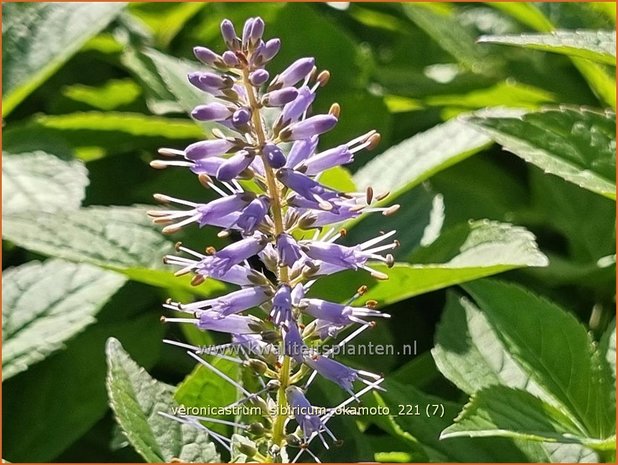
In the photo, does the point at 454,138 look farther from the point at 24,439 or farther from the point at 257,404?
the point at 24,439

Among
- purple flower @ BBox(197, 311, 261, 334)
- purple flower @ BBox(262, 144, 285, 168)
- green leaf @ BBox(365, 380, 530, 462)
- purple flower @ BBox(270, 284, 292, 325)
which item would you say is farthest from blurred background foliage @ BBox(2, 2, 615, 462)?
purple flower @ BBox(262, 144, 285, 168)

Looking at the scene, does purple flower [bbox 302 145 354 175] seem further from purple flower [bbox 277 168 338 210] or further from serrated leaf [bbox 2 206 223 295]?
serrated leaf [bbox 2 206 223 295]

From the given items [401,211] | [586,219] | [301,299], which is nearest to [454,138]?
[401,211]

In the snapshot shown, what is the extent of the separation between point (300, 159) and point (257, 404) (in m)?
0.33

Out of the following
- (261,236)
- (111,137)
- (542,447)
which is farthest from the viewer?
(111,137)

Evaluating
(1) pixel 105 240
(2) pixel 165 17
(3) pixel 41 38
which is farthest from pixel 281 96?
(2) pixel 165 17

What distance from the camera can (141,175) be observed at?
208 cm

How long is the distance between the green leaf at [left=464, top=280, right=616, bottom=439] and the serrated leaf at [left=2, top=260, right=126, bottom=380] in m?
0.67

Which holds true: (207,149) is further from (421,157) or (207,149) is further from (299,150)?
(421,157)

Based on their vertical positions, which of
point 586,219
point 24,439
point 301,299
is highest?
point 586,219

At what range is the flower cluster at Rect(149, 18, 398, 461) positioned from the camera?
41.9 inches

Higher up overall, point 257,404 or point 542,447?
point 257,404

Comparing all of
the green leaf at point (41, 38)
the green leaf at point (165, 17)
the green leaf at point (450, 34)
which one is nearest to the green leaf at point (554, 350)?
the green leaf at point (450, 34)

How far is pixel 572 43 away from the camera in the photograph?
1.42m
